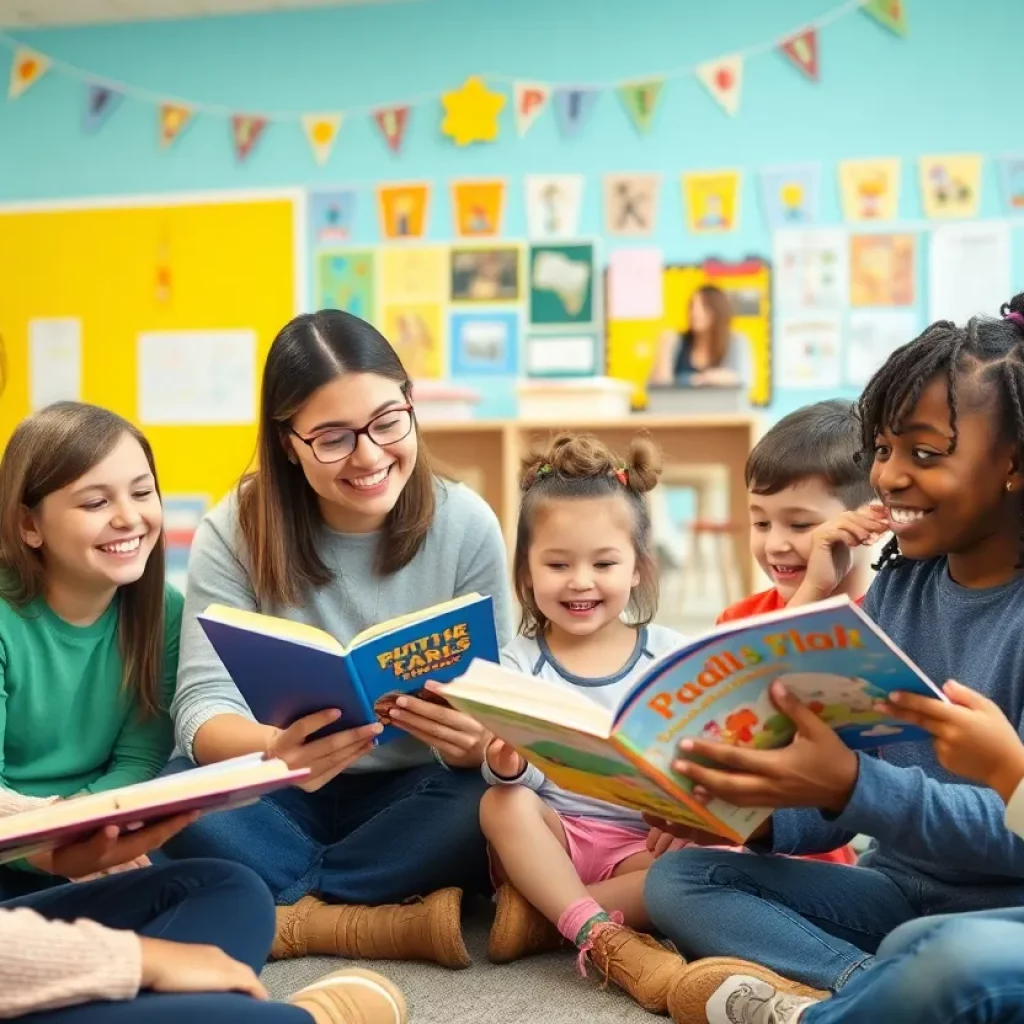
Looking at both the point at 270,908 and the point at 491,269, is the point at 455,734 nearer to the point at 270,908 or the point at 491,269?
the point at 270,908

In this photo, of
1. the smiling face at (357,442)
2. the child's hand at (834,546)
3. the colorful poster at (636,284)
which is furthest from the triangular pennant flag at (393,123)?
the child's hand at (834,546)

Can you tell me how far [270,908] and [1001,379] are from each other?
80cm

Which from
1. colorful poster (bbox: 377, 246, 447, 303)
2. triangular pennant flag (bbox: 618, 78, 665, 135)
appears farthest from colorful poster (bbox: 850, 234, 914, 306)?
colorful poster (bbox: 377, 246, 447, 303)

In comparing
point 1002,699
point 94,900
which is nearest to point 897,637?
point 1002,699

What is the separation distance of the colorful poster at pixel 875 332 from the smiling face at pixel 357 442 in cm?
238

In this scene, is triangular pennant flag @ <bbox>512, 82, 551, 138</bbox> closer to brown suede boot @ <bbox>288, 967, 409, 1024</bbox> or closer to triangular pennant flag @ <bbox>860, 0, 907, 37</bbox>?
triangular pennant flag @ <bbox>860, 0, 907, 37</bbox>

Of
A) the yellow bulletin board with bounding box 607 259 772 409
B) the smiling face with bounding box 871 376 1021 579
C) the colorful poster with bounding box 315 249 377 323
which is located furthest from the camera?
the colorful poster with bounding box 315 249 377 323

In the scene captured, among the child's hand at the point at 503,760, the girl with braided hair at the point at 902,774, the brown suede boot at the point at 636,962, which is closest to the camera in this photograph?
the girl with braided hair at the point at 902,774

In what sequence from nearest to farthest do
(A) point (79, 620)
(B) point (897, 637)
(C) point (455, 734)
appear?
(B) point (897, 637) < (C) point (455, 734) < (A) point (79, 620)

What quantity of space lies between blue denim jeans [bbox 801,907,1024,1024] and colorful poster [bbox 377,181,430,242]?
127 inches

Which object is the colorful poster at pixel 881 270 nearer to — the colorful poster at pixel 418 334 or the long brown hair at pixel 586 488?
the colorful poster at pixel 418 334

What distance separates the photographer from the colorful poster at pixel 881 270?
3.68m

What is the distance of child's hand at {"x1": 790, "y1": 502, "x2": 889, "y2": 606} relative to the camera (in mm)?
1530

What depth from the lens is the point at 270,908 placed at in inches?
44.3
